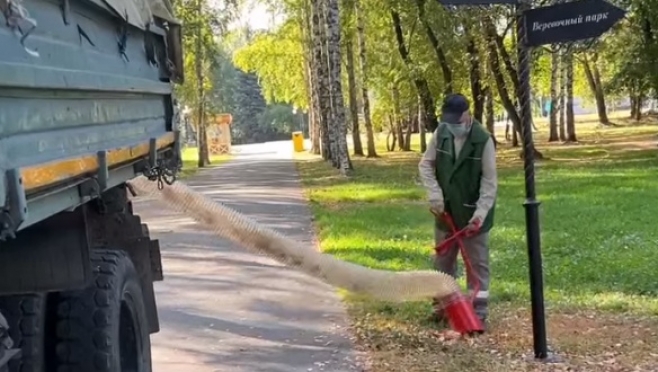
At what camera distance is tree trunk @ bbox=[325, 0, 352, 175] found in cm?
2528

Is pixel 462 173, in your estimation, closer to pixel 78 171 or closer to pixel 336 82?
pixel 78 171

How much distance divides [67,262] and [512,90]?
31.3 metres

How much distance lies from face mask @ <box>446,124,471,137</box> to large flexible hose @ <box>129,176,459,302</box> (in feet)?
3.37

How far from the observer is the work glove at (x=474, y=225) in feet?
23.7

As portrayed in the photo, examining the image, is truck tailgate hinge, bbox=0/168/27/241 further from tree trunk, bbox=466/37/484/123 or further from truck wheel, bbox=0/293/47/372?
tree trunk, bbox=466/37/484/123

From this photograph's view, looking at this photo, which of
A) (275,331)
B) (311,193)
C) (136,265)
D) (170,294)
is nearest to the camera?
(136,265)

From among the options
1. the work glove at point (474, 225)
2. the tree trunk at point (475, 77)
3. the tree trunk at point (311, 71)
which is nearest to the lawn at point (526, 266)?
the work glove at point (474, 225)

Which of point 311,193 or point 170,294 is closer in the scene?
point 170,294

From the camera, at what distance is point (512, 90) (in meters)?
34.1

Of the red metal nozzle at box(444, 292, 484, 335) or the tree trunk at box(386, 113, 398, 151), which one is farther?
the tree trunk at box(386, 113, 398, 151)

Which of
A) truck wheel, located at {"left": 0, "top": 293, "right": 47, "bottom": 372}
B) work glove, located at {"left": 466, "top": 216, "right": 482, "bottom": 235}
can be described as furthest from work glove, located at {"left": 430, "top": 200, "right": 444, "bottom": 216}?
truck wheel, located at {"left": 0, "top": 293, "right": 47, "bottom": 372}

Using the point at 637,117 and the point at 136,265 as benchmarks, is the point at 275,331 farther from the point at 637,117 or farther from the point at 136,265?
the point at 637,117

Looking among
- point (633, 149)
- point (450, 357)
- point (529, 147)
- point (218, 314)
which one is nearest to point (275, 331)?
point (218, 314)

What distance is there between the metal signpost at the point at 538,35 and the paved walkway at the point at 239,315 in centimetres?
126
